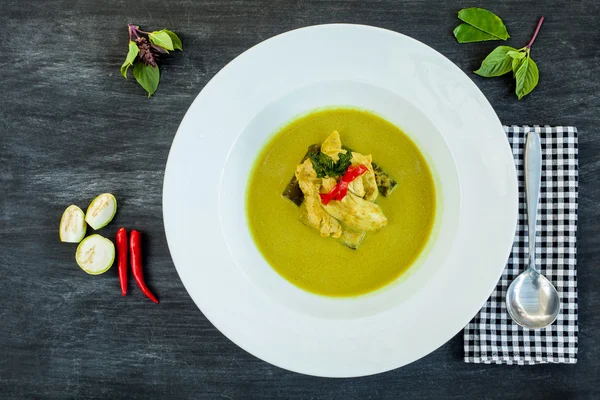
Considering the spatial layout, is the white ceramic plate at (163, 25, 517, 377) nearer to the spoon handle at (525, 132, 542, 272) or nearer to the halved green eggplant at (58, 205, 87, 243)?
the spoon handle at (525, 132, 542, 272)

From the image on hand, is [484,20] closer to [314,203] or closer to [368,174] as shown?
[368,174]

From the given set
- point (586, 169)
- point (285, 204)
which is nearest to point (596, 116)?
point (586, 169)

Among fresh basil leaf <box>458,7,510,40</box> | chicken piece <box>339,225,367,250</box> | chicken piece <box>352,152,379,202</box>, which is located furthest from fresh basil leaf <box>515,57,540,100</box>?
chicken piece <box>339,225,367,250</box>

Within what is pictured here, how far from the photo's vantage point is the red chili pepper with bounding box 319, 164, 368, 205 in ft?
10.1

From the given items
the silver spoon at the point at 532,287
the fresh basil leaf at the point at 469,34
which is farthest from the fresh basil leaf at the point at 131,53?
the silver spoon at the point at 532,287

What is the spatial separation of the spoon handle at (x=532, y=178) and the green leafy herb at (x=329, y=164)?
1.05 metres

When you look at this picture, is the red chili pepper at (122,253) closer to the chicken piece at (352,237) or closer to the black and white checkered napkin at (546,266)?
the chicken piece at (352,237)

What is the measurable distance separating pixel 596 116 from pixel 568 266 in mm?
935

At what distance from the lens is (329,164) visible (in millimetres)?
3008

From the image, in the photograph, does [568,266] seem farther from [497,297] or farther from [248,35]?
[248,35]

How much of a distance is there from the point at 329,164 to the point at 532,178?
3.93ft

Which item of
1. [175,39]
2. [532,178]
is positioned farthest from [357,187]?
[175,39]

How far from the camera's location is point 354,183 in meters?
3.10

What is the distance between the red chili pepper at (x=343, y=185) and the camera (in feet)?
10.1
